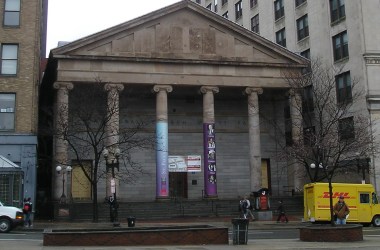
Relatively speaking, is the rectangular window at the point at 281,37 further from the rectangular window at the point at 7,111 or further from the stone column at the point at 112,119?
the rectangular window at the point at 7,111

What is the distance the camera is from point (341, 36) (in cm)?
4516

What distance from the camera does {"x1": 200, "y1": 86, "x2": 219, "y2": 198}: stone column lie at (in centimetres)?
4178

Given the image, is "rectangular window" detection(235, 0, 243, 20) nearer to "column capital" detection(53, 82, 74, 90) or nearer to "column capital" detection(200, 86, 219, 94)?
"column capital" detection(200, 86, 219, 94)

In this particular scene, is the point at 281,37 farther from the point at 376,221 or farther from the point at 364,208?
the point at 376,221

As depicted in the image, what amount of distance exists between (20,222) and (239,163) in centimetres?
2645

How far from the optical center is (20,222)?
1055 inches

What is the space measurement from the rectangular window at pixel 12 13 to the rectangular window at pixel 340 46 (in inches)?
1055

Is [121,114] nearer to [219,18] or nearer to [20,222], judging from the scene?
[219,18]

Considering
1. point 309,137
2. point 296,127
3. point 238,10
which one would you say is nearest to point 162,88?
point 296,127

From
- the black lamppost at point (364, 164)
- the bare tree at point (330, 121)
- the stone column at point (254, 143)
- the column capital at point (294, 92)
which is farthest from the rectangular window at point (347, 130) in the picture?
the stone column at point (254, 143)

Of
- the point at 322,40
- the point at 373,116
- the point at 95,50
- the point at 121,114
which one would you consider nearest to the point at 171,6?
the point at 95,50

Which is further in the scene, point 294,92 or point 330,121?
point 294,92

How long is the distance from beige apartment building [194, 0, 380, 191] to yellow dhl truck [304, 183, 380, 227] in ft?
31.8

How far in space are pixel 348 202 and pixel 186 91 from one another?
19.9 meters
